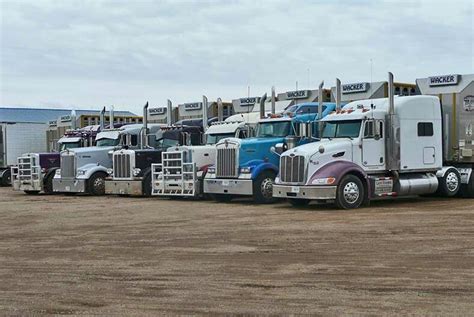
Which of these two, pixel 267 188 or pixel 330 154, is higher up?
pixel 330 154

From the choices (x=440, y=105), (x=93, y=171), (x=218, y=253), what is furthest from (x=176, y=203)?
(x=218, y=253)

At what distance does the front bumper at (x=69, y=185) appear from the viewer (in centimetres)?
2477

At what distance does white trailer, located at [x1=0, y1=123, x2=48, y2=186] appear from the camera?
1358 inches

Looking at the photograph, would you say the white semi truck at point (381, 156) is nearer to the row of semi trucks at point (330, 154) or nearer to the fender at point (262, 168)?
the row of semi trucks at point (330, 154)

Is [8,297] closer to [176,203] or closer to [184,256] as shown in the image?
[184,256]

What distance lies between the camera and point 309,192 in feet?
54.2

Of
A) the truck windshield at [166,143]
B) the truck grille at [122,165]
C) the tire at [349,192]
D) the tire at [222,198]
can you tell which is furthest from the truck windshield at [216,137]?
the tire at [349,192]

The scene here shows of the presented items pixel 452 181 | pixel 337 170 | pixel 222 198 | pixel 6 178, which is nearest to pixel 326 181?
pixel 337 170

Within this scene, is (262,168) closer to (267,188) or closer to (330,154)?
(267,188)

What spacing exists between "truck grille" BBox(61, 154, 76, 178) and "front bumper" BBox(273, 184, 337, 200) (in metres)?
10.9

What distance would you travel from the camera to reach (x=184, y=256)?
10070 millimetres

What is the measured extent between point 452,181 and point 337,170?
4.23 metres

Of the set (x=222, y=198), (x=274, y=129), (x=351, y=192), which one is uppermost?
(x=274, y=129)

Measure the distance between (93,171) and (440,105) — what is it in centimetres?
1259
